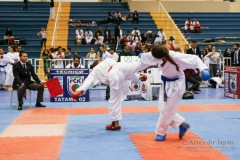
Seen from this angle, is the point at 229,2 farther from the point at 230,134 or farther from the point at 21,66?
the point at 230,134

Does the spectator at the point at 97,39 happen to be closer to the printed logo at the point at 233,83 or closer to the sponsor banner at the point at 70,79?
the sponsor banner at the point at 70,79

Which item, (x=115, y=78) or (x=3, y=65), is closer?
(x=115, y=78)

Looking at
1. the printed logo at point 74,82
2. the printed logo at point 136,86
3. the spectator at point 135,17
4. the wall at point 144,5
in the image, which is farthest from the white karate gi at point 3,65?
the wall at point 144,5

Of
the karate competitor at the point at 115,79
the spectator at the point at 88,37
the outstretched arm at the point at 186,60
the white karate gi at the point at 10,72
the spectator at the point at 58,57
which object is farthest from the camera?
the spectator at the point at 88,37

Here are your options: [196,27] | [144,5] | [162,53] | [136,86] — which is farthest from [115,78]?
[144,5]

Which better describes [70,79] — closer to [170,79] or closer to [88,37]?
[170,79]

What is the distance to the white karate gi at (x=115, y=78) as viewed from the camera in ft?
24.8

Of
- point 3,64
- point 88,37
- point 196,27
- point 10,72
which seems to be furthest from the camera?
point 196,27

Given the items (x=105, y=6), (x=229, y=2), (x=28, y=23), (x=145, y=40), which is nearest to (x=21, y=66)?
(x=145, y=40)

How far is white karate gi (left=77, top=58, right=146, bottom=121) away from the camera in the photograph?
7.55m

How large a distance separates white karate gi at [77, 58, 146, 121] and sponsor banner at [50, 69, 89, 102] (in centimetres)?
447

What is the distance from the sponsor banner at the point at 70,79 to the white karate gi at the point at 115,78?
14.7 ft

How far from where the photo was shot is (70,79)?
1221 centimetres

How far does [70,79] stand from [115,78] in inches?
191
